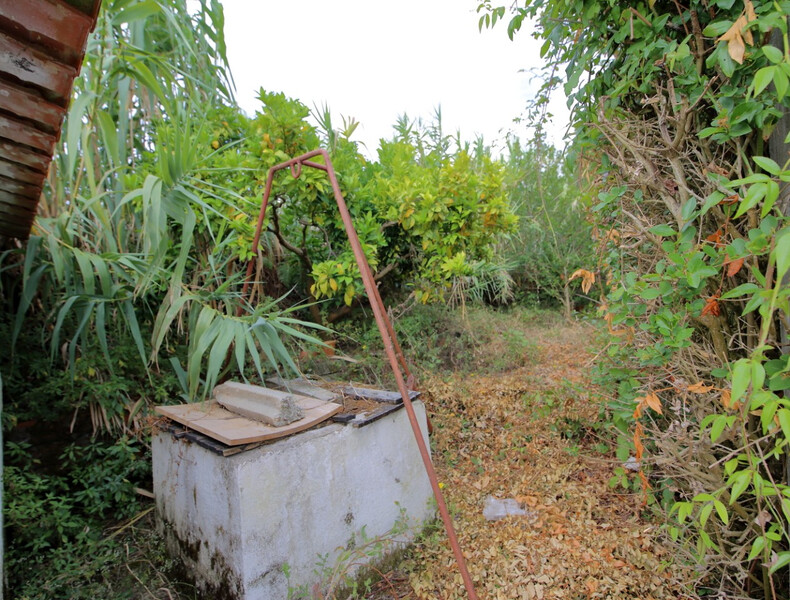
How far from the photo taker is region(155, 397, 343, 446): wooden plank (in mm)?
1769

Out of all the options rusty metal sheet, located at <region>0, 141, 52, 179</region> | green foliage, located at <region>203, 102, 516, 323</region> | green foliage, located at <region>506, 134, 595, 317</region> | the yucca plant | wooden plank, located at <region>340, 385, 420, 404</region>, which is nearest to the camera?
rusty metal sheet, located at <region>0, 141, 52, 179</region>

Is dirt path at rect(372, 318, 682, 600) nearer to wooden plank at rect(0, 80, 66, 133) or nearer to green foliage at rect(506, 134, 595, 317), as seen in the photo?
wooden plank at rect(0, 80, 66, 133)

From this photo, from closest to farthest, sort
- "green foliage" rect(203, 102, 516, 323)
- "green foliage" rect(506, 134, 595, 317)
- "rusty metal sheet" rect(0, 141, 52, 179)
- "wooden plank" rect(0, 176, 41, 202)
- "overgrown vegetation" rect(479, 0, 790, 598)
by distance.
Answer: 1. "overgrown vegetation" rect(479, 0, 790, 598)
2. "rusty metal sheet" rect(0, 141, 52, 179)
3. "wooden plank" rect(0, 176, 41, 202)
4. "green foliage" rect(203, 102, 516, 323)
5. "green foliage" rect(506, 134, 595, 317)

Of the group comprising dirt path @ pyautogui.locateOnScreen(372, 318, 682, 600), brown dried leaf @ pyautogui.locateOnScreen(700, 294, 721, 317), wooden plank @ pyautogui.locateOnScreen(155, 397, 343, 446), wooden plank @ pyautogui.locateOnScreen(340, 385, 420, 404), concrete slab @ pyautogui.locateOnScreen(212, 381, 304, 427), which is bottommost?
dirt path @ pyautogui.locateOnScreen(372, 318, 682, 600)

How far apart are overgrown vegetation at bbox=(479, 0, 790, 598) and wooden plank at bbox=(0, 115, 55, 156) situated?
5.66ft

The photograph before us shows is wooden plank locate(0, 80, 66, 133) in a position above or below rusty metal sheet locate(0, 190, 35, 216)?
above

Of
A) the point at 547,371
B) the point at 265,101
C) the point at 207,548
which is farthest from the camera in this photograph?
the point at 547,371

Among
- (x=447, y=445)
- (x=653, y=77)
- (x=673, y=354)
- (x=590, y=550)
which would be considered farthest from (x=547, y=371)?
(x=653, y=77)

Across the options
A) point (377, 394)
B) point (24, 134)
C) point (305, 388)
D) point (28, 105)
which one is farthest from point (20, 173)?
point (377, 394)

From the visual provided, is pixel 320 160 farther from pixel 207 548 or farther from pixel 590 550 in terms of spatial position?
pixel 590 550

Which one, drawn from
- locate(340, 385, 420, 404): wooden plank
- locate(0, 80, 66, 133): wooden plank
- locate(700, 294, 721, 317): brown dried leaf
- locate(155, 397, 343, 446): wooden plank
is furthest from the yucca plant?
locate(700, 294, 721, 317): brown dried leaf

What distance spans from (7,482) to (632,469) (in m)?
2.96

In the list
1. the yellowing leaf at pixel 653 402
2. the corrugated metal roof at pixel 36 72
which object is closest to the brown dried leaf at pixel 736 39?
the yellowing leaf at pixel 653 402

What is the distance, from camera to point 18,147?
1.48m
